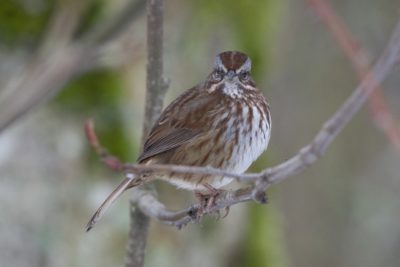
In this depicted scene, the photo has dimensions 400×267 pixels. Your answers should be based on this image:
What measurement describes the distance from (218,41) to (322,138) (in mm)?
2899

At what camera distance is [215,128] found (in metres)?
4.15

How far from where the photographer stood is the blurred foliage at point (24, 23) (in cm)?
532

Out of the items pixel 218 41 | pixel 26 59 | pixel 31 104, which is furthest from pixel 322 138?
pixel 26 59

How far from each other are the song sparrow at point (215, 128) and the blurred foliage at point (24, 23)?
1.38 meters

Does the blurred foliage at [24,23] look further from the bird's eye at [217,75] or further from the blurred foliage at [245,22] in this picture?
the bird's eye at [217,75]

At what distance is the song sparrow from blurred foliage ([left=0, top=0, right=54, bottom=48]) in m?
1.38

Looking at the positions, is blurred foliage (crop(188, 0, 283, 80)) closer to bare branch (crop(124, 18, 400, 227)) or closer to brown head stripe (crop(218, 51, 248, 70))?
brown head stripe (crop(218, 51, 248, 70))

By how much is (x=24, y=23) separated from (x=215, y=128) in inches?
65.0

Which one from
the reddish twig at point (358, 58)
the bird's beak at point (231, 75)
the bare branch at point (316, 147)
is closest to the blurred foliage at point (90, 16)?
the bird's beak at point (231, 75)

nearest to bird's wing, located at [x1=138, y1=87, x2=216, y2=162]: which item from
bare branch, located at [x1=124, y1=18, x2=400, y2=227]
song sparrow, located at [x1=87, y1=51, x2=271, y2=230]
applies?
song sparrow, located at [x1=87, y1=51, x2=271, y2=230]

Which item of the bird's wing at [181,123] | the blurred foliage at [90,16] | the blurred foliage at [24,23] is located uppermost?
the blurred foliage at [24,23]

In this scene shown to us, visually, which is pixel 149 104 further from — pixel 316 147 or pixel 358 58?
pixel 316 147

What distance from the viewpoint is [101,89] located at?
5344mm

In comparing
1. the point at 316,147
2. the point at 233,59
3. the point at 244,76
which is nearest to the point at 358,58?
the point at 316,147
